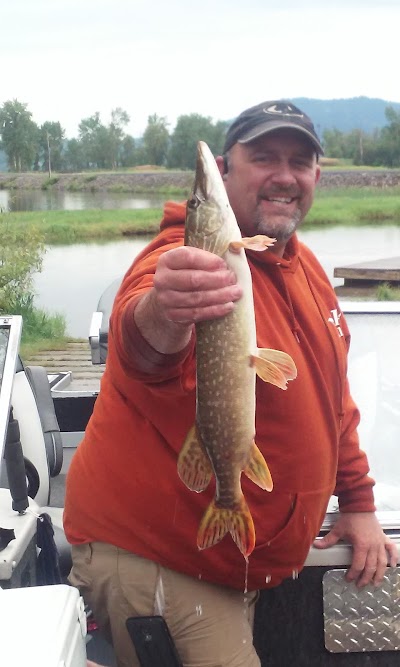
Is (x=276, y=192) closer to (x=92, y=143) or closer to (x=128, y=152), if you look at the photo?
(x=92, y=143)

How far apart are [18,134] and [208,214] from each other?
18835 mm

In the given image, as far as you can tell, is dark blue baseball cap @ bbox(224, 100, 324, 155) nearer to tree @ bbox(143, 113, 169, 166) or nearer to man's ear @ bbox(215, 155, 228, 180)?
man's ear @ bbox(215, 155, 228, 180)

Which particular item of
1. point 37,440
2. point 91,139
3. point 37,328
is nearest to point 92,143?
point 91,139

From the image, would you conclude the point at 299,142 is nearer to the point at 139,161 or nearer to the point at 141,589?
the point at 141,589

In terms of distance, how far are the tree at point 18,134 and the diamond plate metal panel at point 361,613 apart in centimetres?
1402

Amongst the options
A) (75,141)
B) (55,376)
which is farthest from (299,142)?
(75,141)

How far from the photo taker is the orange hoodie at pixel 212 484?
2.21m

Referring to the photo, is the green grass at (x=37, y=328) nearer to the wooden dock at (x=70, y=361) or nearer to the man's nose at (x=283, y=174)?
the wooden dock at (x=70, y=361)

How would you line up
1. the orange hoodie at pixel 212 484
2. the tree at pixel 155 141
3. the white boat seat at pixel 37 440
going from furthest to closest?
the tree at pixel 155 141 → the white boat seat at pixel 37 440 → the orange hoodie at pixel 212 484

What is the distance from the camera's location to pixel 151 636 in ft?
7.77

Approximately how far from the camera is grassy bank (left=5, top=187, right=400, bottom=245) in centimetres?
2592

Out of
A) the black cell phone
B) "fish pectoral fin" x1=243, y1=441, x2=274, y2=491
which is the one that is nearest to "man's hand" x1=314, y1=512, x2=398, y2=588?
the black cell phone

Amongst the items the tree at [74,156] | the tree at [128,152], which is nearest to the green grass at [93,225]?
the tree at [74,156]

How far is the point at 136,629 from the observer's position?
2.38m
